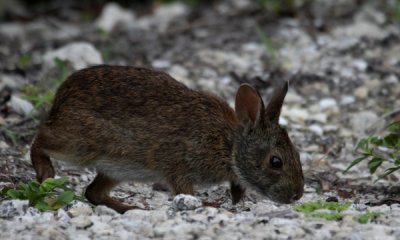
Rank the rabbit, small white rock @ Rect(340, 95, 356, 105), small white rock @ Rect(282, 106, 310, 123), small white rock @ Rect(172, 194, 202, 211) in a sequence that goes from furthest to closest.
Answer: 1. small white rock @ Rect(340, 95, 356, 105)
2. small white rock @ Rect(282, 106, 310, 123)
3. the rabbit
4. small white rock @ Rect(172, 194, 202, 211)

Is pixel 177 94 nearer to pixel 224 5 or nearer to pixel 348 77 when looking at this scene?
pixel 348 77

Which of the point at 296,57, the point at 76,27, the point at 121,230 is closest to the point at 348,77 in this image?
the point at 296,57

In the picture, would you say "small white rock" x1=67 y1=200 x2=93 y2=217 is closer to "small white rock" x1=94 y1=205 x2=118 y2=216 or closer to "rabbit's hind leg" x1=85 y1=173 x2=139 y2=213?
"small white rock" x1=94 y1=205 x2=118 y2=216

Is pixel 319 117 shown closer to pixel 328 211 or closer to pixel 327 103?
pixel 327 103

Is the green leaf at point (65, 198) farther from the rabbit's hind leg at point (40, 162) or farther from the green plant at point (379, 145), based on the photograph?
the green plant at point (379, 145)

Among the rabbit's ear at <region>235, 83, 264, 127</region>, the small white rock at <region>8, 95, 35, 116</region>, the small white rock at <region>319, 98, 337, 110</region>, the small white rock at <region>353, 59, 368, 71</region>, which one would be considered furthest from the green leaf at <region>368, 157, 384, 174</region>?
the small white rock at <region>353, 59, 368, 71</region>
